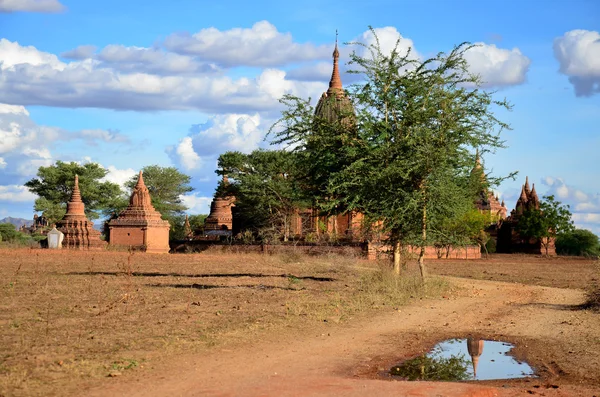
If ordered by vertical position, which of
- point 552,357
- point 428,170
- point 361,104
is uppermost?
point 361,104

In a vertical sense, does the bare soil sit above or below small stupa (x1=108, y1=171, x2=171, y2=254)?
below

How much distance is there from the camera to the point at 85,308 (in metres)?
15.4

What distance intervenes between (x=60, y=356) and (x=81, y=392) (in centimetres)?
193

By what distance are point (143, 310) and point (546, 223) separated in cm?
5326

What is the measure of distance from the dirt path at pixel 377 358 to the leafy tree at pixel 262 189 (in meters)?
31.0

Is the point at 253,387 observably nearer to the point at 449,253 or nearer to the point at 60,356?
the point at 60,356

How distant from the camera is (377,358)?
→ 1095 cm

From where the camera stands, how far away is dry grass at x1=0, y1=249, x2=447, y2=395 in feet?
32.6

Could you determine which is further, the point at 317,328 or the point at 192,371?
the point at 317,328

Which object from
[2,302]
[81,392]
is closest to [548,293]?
[2,302]

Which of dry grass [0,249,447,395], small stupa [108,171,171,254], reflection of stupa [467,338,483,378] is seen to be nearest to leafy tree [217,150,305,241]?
small stupa [108,171,171,254]

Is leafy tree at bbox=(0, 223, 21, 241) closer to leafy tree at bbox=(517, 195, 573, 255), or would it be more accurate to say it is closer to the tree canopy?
the tree canopy

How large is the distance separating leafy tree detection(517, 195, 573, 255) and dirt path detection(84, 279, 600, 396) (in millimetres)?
48288

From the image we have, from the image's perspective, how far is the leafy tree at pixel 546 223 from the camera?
6344cm
